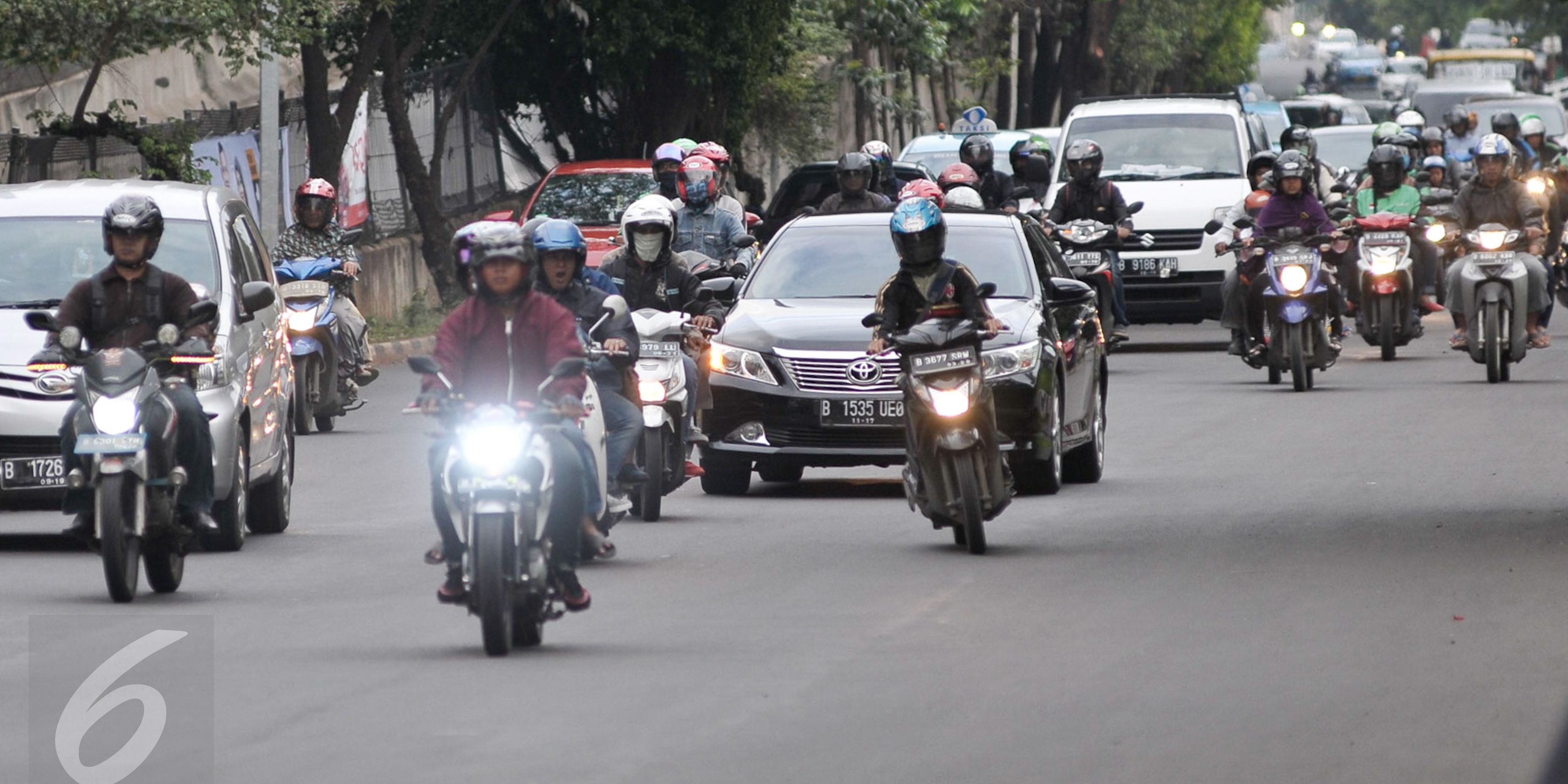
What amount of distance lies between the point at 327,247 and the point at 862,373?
5933 mm

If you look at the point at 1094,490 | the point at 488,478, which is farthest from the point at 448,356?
the point at 1094,490

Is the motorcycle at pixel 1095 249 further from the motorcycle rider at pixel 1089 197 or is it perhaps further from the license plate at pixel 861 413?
the license plate at pixel 861 413

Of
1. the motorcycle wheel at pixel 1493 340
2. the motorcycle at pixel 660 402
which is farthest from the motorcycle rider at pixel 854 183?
the motorcycle at pixel 660 402

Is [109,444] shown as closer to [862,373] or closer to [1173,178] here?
[862,373]

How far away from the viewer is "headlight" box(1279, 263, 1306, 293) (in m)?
20.9

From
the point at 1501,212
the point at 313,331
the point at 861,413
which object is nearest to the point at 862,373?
the point at 861,413

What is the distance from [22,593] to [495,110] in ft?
92.4

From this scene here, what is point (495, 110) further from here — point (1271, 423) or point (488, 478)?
point (488, 478)

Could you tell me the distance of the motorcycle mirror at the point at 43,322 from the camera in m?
11.2

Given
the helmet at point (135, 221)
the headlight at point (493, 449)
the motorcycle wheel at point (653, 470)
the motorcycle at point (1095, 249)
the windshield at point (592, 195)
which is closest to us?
the headlight at point (493, 449)

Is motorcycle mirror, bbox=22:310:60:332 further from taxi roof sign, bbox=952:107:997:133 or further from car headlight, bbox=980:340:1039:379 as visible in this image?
taxi roof sign, bbox=952:107:997:133

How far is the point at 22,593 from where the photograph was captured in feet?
35.8

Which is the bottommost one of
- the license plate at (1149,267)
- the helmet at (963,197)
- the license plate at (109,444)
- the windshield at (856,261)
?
the license plate at (1149,267)

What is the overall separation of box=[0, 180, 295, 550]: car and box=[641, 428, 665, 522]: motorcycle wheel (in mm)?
1718
